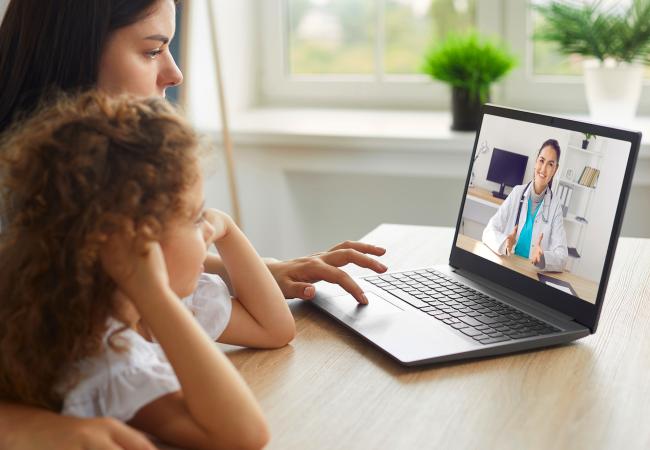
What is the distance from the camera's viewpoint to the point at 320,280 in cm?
121

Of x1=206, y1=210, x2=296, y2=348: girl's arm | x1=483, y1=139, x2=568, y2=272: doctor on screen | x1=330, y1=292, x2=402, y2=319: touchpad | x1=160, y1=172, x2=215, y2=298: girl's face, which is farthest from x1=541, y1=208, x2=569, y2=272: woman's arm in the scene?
x1=160, y1=172, x2=215, y2=298: girl's face

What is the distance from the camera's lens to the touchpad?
1107 mm

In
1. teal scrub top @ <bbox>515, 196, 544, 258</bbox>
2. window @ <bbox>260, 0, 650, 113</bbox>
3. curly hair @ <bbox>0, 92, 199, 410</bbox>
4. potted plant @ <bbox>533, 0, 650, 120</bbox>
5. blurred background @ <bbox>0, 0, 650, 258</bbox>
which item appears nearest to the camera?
curly hair @ <bbox>0, 92, 199, 410</bbox>

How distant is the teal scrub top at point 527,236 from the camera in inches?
43.3

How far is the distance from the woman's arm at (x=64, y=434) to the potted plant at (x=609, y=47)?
1.73 m

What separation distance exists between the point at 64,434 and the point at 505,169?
0.67 m

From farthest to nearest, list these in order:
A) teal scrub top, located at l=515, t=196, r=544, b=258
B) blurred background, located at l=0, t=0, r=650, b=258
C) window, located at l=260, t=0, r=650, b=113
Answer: window, located at l=260, t=0, r=650, b=113
blurred background, located at l=0, t=0, r=650, b=258
teal scrub top, located at l=515, t=196, r=544, b=258

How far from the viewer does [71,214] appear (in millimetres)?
716

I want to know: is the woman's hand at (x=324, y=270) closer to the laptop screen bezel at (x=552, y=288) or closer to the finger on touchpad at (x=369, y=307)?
the finger on touchpad at (x=369, y=307)

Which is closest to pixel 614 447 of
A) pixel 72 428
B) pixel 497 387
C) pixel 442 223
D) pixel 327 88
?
Result: pixel 497 387

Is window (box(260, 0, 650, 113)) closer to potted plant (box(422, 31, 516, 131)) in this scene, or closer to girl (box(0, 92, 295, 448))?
potted plant (box(422, 31, 516, 131))

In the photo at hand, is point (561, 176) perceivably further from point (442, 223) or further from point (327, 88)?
point (327, 88)

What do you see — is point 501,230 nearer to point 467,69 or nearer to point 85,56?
point 85,56

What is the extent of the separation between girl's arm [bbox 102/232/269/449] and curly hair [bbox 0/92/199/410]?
2 cm
